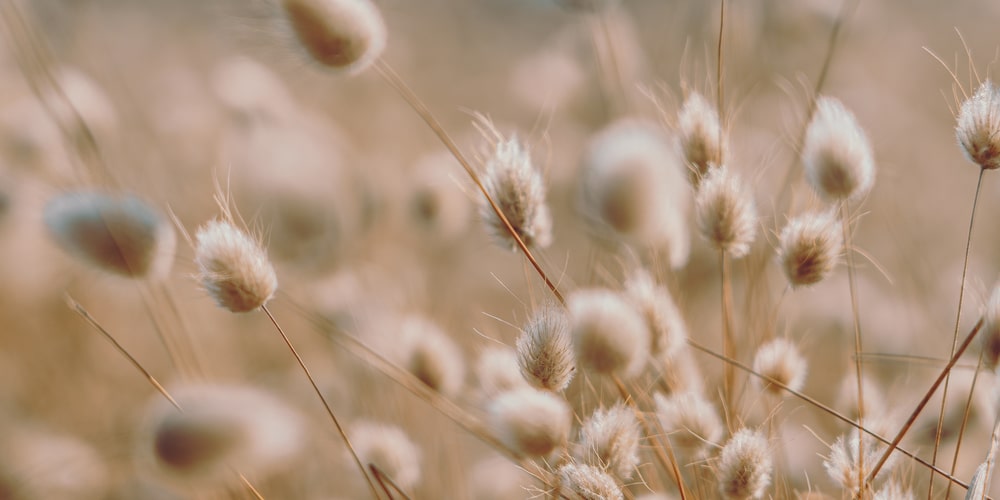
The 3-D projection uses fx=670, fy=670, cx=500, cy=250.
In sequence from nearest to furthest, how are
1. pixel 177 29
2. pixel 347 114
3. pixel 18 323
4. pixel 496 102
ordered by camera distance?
pixel 18 323 → pixel 347 114 → pixel 496 102 → pixel 177 29

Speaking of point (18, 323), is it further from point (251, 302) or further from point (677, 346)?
point (677, 346)

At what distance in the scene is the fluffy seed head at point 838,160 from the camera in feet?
1.55

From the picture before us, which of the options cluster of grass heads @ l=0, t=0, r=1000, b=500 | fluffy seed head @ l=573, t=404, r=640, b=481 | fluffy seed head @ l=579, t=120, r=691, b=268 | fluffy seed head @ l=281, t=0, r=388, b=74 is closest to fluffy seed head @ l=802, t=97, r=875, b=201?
cluster of grass heads @ l=0, t=0, r=1000, b=500

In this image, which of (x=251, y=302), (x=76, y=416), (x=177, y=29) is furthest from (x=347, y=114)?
(x=251, y=302)

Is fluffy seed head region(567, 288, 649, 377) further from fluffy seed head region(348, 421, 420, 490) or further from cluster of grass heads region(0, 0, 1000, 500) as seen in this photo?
fluffy seed head region(348, 421, 420, 490)

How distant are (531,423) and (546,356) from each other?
0.05m

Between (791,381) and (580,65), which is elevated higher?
(580,65)

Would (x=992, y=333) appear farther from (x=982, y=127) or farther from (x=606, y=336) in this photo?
(x=606, y=336)

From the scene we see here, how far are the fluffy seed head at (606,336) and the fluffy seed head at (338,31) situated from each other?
0.86ft

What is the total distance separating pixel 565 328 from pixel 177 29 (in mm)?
2606

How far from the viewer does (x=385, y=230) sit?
4.25 feet

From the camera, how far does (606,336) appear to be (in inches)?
16.1

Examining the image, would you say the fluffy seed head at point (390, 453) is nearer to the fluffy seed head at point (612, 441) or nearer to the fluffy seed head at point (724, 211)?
the fluffy seed head at point (612, 441)

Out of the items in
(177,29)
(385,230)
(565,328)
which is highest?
(177,29)
